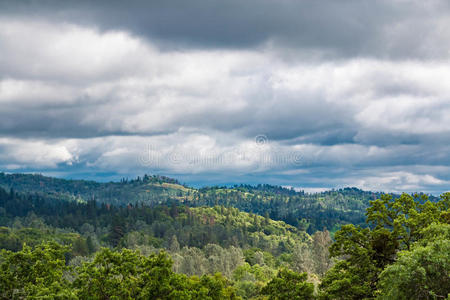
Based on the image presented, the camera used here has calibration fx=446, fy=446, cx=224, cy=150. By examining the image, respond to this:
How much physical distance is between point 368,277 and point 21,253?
39457 millimetres

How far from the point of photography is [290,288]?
58.1m

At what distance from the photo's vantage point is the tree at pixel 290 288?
56.9 m

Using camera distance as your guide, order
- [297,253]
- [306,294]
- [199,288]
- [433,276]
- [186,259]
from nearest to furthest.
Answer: [433,276] < [306,294] < [199,288] < [186,259] < [297,253]

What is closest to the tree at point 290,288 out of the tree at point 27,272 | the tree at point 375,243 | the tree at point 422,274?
the tree at point 375,243

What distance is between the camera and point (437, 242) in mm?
36125

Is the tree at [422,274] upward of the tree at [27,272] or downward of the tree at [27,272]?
upward

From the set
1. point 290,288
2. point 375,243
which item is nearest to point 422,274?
point 375,243

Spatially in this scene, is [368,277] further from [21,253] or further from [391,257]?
[21,253]

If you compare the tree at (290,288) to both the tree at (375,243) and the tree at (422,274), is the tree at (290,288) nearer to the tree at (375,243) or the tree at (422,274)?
the tree at (375,243)

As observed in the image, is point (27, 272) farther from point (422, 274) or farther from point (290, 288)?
point (422, 274)

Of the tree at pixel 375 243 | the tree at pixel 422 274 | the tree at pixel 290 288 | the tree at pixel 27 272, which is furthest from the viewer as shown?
the tree at pixel 290 288

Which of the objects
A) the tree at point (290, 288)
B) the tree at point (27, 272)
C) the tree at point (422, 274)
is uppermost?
the tree at point (422, 274)

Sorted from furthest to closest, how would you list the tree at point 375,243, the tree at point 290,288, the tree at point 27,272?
the tree at point 290,288 → the tree at point 27,272 → the tree at point 375,243

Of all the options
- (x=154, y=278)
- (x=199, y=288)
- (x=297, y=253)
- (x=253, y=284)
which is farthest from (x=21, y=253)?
(x=297, y=253)
